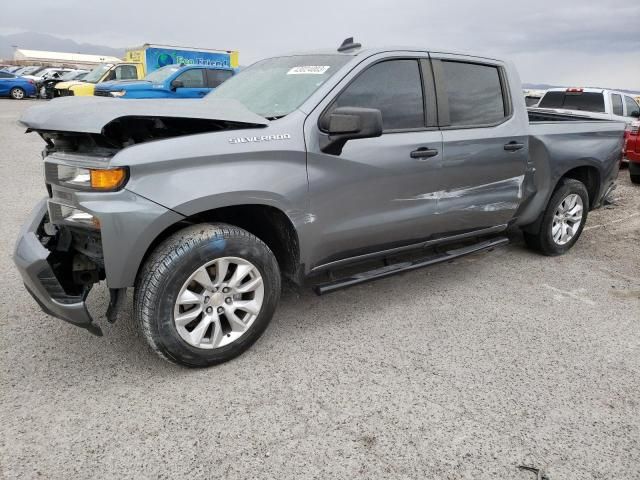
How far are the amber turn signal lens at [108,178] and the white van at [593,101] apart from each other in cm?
985

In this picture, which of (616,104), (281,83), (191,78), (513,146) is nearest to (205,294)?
(281,83)

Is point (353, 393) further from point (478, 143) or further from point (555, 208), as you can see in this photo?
point (555, 208)

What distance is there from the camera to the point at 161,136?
8.83ft

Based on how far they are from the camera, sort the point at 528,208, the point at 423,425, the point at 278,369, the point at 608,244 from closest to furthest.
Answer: the point at 423,425, the point at 278,369, the point at 528,208, the point at 608,244

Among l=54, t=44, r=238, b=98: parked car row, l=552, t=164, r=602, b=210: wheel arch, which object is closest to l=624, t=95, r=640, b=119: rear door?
l=552, t=164, r=602, b=210: wheel arch

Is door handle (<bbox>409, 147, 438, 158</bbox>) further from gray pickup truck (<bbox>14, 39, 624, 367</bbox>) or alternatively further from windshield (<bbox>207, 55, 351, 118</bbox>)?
windshield (<bbox>207, 55, 351, 118</bbox>)

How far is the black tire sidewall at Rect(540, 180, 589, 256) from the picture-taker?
4652 mm

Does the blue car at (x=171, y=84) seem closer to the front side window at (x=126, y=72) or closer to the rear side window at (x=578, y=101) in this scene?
the front side window at (x=126, y=72)

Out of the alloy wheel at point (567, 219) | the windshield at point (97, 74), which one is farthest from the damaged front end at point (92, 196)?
the windshield at point (97, 74)

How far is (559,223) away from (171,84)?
35.8 feet

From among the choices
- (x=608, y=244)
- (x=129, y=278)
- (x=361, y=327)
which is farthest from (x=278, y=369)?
(x=608, y=244)

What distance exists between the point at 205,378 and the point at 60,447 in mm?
766

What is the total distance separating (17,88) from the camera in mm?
24250

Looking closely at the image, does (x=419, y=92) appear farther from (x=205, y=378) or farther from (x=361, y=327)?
(x=205, y=378)
